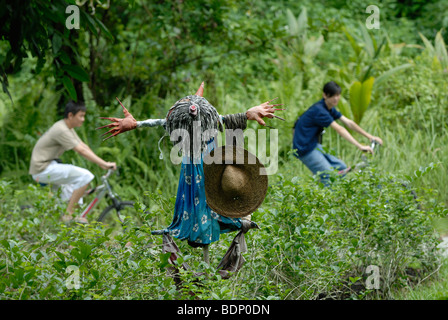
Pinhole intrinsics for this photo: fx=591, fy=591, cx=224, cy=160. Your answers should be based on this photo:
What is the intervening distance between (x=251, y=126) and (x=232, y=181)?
5.20 m

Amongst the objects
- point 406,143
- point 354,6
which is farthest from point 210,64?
point 354,6

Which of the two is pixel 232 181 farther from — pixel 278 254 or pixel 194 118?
pixel 278 254

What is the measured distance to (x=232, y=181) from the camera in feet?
13.0

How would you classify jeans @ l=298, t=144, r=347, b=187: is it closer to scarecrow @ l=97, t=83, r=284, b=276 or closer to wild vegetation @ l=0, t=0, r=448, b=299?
wild vegetation @ l=0, t=0, r=448, b=299

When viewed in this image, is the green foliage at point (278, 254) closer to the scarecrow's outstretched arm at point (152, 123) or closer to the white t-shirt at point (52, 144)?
the scarecrow's outstretched arm at point (152, 123)

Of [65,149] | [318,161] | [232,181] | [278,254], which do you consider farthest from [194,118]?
[65,149]

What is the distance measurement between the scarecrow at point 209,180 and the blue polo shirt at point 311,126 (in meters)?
3.09

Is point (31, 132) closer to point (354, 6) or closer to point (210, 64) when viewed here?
point (210, 64)

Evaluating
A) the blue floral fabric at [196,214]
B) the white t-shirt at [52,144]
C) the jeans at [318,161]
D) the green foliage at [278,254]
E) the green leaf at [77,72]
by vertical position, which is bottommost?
the green foliage at [278,254]

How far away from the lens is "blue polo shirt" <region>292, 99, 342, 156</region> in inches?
280

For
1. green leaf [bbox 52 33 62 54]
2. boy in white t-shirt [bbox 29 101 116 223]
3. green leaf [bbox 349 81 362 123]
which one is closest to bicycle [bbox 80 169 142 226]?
boy in white t-shirt [bbox 29 101 116 223]

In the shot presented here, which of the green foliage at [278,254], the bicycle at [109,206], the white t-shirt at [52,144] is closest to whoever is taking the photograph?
the green foliage at [278,254]

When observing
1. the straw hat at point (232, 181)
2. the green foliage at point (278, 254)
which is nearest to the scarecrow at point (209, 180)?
the straw hat at point (232, 181)

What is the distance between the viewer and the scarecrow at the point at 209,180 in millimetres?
3998
